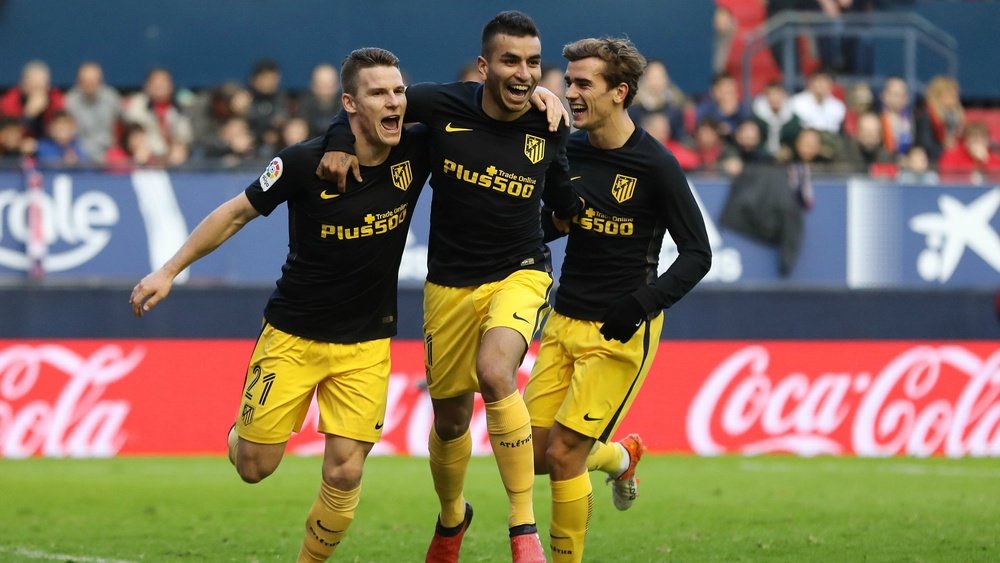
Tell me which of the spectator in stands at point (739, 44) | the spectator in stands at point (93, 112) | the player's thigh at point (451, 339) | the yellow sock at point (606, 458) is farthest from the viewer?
the spectator in stands at point (739, 44)

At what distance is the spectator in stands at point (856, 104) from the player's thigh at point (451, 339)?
415 inches

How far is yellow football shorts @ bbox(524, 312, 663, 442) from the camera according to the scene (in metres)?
7.79

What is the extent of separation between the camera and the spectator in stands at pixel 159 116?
1612cm

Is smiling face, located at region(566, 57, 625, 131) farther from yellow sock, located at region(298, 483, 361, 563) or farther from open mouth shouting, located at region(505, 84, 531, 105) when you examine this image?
yellow sock, located at region(298, 483, 361, 563)

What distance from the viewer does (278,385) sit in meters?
7.60

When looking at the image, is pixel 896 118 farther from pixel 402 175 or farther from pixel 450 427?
pixel 402 175

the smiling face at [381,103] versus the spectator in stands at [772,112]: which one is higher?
the smiling face at [381,103]

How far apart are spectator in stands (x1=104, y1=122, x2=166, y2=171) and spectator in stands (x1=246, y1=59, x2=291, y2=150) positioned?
39.3 inches

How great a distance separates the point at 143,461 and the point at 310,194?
7.61 m

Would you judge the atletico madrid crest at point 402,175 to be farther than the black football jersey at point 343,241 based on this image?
Yes

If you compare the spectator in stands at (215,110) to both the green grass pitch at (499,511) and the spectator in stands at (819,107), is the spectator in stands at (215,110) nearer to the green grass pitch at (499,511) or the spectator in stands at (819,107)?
the green grass pitch at (499,511)

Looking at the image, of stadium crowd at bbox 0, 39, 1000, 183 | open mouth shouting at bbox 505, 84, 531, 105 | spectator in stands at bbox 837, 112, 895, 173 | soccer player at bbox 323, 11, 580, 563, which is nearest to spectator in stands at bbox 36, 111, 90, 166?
stadium crowd at bbox 0, 39, 1000, 183

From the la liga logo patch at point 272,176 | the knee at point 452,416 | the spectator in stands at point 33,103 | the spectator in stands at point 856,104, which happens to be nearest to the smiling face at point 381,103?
the la liga logo patch at point 272,176

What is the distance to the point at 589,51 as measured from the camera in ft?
25.6
